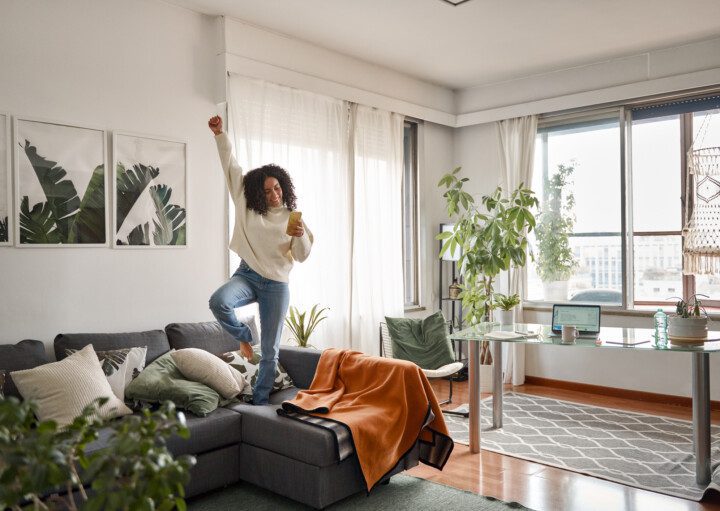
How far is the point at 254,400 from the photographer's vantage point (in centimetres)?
350

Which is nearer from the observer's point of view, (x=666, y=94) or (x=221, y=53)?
(x=221, y=53)

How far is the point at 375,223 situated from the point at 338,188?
1.83 feet

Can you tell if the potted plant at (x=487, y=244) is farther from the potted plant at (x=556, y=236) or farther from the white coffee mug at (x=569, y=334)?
the white coffee mug at (x=569, y=334)

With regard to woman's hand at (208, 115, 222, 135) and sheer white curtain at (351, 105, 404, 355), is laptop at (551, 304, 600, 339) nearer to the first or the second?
sheer white curtain at (351, 105, 404, 355)

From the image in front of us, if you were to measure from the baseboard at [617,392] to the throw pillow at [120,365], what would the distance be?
383cm

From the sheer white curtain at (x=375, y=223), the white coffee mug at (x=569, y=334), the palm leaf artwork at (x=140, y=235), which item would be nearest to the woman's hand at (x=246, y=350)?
the palm leaf artwork at (x=140, y=235)

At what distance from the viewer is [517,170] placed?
19.5 ft

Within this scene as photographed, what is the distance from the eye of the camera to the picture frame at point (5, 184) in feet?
11.0

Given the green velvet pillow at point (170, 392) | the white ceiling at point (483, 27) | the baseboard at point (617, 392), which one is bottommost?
the baseboard at point (617, 392)

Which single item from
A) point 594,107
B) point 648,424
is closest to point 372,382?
point 648,424

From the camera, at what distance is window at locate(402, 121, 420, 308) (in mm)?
6105

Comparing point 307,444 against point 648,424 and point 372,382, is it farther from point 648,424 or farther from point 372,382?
point 648,424

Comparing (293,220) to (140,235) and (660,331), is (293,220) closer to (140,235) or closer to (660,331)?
(140,235)

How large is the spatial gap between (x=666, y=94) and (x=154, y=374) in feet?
14.8
